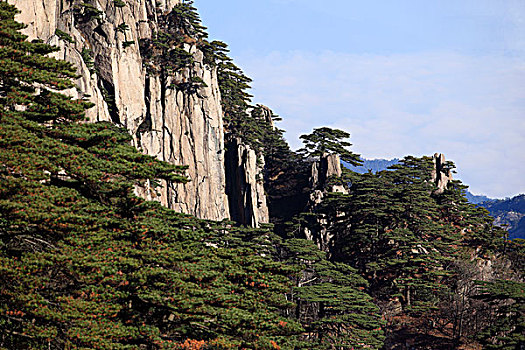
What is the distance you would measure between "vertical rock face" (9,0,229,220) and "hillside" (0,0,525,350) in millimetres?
184

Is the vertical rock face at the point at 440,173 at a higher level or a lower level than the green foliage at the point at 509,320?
higher

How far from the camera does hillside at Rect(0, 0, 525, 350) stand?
13.2 meters

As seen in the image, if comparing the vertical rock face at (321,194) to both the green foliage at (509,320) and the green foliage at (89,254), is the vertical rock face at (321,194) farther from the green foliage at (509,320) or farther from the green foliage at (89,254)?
the green foliage at (89,254)

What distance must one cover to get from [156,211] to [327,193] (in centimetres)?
3385

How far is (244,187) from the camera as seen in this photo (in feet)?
182

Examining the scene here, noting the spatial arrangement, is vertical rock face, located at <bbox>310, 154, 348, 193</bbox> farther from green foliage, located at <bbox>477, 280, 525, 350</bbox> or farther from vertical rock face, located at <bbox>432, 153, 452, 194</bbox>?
green foliage, located at <bbox>477, 280, 525, 350</bbox>

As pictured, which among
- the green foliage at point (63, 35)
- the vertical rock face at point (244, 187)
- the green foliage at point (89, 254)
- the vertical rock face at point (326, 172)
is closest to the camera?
the green foliage at point (89, 254)

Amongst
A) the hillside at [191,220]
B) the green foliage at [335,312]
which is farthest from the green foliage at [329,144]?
the green foliage at [335,312]

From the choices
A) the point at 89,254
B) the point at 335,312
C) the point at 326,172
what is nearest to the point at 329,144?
the point at 326,172

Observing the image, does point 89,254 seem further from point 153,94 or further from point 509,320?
point 153,94

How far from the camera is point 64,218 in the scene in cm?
1276

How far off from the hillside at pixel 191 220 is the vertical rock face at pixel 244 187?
227mm

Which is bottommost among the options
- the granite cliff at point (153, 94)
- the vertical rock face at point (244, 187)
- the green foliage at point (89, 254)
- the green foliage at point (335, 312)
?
the green foliage at point (335, 312)

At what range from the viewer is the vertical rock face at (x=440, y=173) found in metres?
61.6
